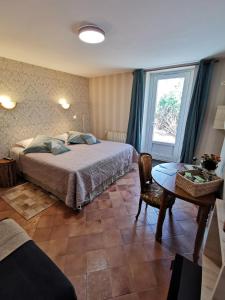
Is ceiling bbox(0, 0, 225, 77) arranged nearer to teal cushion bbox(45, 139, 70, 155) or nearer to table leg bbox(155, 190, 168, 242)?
teal cushion bbox(45, 139, 70, 155)

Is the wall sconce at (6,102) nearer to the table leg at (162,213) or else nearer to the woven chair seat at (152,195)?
the woven chair seat at (152,195)

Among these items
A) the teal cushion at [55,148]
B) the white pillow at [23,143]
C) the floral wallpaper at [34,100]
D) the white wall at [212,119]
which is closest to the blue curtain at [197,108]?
the white wall at [212,119]

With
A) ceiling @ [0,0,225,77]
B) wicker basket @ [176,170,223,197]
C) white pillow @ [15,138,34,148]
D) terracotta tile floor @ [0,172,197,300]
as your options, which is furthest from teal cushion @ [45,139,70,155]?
wicker basket @ [176,170,223,197]

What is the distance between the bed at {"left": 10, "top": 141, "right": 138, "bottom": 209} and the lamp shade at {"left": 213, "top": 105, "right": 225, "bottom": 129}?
1780 millimetres

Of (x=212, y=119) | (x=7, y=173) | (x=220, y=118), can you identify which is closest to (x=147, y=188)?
(x=220, y=118)

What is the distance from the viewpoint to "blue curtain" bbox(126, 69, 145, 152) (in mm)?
3492

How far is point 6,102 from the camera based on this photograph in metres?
2.74

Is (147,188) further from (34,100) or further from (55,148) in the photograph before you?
(34,100)

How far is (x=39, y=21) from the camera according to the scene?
1.57 m

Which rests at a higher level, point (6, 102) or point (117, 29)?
point (117, 29)

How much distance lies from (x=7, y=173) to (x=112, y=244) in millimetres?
2281

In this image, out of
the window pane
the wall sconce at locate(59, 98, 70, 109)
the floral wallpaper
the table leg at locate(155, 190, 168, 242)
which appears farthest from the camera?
the wall sconce at locate(59, 98, 70, 109)

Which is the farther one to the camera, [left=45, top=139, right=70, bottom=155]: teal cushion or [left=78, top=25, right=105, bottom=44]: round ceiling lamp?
[left=45, top=139, right=70, bottom=155]: teal cushion

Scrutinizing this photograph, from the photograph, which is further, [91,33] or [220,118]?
[220,118]
